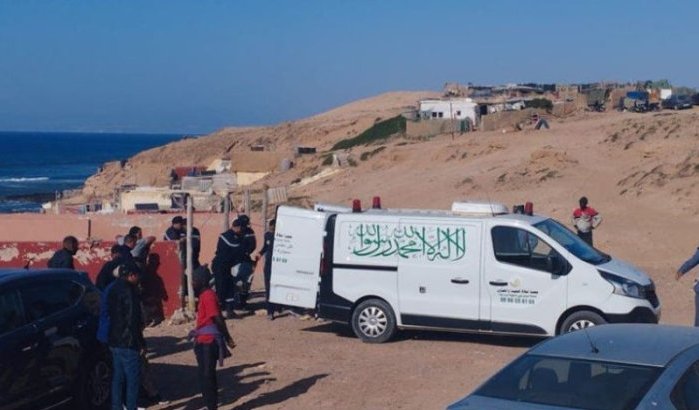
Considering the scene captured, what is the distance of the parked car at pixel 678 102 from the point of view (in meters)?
66.5

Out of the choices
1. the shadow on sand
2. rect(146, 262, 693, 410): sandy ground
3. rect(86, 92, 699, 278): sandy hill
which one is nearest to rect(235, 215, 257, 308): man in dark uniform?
rect(146, 262, 693, 410): sandy ground

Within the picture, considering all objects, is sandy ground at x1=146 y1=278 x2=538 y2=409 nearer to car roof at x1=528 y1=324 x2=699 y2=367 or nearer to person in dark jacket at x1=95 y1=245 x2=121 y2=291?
person in dark jacket at x1=95 y1=245 x2=121 y2=291

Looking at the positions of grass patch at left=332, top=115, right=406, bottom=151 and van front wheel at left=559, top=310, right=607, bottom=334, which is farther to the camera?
grass patch at left=332, top=115, right=406, bottom=151

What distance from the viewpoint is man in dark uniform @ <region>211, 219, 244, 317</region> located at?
55.1ft

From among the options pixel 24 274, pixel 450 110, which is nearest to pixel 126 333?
pixel 24 274

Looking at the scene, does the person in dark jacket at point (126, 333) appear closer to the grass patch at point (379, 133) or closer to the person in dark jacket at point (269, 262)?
the person in dark jacket at point (269, 262)

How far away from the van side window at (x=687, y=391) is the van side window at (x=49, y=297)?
5.93 m

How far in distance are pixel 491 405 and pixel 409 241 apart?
785 cm

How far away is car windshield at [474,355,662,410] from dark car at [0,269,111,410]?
4670mm

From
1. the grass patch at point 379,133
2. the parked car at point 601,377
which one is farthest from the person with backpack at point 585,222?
the grass patch at point 379,133

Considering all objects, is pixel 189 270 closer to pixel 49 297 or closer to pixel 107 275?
→ pixel 107 275

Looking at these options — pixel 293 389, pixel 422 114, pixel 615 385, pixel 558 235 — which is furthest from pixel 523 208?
pixel 422 114

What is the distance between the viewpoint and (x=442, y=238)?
1448 cm

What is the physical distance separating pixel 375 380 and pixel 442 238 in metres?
2.52
